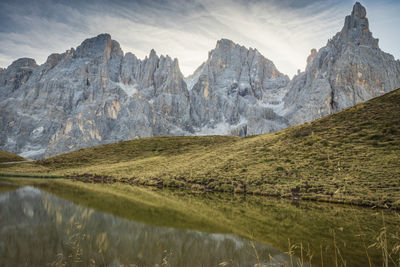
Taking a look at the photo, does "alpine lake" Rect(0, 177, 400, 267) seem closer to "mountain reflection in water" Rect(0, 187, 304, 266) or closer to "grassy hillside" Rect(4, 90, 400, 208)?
"mountain reflection in water" Rect(0, 187, 304, 266)

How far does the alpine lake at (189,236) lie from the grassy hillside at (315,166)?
4.64m

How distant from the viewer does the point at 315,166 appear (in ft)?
109

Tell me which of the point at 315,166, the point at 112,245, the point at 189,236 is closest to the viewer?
the point at 112,245

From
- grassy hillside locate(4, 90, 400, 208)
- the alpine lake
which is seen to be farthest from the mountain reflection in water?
grassy hillside locate(4, 90, 400, 208)

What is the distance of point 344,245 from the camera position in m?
11.2

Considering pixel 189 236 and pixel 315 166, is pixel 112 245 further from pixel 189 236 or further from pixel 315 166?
pixel 315 166

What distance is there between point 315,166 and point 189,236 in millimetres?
25088

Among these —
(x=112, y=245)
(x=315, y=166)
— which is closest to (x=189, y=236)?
(x=112, y=245)

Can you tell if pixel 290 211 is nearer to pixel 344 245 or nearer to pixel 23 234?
pixel 344 245

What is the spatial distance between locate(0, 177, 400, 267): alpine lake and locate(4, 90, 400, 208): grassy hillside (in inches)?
183

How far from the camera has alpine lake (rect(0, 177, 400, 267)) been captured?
966 cm

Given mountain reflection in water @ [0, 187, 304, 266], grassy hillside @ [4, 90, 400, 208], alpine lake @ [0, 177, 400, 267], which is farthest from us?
grassy hillside @ [4, 90, 400, 208]

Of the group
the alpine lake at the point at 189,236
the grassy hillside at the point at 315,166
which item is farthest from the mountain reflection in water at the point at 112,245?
the grassy hillside at the point at 315,166

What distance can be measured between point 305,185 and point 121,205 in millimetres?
19402
